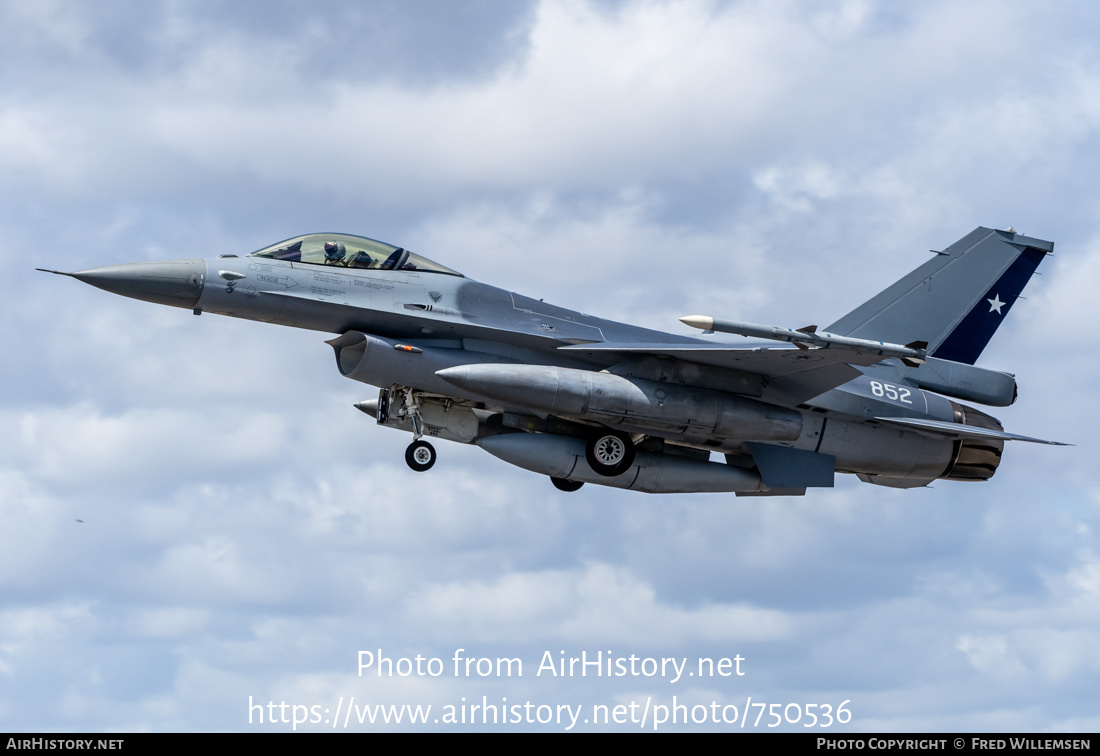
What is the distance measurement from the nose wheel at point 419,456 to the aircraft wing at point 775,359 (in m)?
2.55

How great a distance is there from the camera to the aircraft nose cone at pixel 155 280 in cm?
1823

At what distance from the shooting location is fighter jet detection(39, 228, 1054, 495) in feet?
61.7

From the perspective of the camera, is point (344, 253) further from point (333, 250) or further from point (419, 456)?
point (419, 456)

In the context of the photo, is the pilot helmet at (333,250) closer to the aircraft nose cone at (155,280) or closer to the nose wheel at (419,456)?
the aircraft nose cone at (155,280)

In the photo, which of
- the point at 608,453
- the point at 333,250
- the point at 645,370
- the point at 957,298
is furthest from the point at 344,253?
the point at 957,298

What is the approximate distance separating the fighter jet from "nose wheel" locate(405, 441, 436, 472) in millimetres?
25

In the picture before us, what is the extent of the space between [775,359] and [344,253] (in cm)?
646

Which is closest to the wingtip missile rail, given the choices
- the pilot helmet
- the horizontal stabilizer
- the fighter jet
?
the fighter jet

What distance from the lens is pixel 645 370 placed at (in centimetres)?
2022

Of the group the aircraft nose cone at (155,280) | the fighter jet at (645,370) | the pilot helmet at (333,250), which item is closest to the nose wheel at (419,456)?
the fighter jet at (645,370)

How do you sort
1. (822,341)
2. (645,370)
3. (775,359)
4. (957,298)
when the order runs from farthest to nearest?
(957,298), (645,370), (775,359), (822,341)
